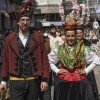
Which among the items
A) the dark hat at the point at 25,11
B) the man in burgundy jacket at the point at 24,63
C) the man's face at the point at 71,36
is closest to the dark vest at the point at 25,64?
the man in burgundy jacket at the point at 24,63

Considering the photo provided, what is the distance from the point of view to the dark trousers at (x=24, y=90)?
198 inches

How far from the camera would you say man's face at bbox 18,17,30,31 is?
5.01 m

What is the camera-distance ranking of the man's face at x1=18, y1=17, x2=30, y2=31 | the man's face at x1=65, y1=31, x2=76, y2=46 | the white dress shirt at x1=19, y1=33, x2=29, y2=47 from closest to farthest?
the man's face at x1=18, y1=17, x2=30, y2=31
the white dress shirt at x1=19, y1=33, x2=29, y2=47
the man's face at x1=65, y1=31, x2=76, y2=46

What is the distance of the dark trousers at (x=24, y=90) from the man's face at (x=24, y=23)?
25.2 inches

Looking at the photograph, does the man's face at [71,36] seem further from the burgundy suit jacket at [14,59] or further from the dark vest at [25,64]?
the dark vest at [25,64]

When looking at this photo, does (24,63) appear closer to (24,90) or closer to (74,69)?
(24,90)

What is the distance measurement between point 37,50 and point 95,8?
2267 inches

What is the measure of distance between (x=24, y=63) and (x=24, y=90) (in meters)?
0.33

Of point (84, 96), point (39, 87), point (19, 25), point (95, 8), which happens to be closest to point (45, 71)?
point (39, 87)

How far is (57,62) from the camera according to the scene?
20.2 ft

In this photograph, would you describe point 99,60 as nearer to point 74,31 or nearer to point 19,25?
point 74,31

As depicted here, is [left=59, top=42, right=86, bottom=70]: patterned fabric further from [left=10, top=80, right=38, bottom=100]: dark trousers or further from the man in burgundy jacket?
[left=10, top=80, right=38, bottom=100]: dark trousers

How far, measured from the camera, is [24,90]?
5.04m

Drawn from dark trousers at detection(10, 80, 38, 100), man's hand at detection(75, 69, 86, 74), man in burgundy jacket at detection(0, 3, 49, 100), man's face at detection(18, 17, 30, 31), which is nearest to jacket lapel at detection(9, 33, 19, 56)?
man in burgundy jacket at detection(0, 3, 49, 100)
